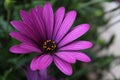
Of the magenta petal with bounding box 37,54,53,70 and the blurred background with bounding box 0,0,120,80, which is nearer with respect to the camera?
the magenta petal with bounding box 37,54,53,70

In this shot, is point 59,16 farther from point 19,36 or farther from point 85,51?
point 85,51

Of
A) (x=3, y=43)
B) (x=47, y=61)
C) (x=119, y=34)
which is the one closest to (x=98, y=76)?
(x=119, y=34)

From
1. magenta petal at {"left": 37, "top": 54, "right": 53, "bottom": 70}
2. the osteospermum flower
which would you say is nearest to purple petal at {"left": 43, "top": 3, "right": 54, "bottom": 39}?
the osteospermum flower

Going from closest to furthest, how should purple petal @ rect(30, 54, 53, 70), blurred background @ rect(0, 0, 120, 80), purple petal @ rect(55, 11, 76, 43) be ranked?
purple petal @ rect(30, 54, 53, 70) → purple petal @ rect(55, 11, 76, 43) → blurred background @ rect(0, 0, 120, 80)

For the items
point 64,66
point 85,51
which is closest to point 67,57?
point 64,66

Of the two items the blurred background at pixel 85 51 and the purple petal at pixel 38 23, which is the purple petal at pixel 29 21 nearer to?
the purple petal at pixel 38 23

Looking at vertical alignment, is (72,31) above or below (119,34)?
above

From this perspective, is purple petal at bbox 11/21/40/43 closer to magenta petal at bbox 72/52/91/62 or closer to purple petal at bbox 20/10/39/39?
purple petal at bbox 20/10/39/39

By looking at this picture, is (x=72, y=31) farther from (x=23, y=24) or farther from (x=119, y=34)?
(x=119, y=34)
